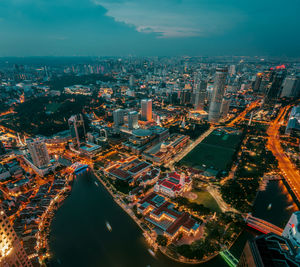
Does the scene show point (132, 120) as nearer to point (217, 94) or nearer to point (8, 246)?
point (217, 94)


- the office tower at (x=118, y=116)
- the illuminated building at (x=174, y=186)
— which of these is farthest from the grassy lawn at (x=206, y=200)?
the office tower at (x=118, y=116)

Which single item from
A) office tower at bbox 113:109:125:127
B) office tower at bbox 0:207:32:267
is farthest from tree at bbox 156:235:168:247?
office tower at bbox 113:109:125:127

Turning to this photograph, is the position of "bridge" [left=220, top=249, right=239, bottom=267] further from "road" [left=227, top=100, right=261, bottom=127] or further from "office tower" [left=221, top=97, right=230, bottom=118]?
"office tower" [left=221, top=97, right=230, bottom=118]

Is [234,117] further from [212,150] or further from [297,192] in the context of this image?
[297,192]

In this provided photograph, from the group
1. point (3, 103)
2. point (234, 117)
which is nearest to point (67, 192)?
point (234, 117)

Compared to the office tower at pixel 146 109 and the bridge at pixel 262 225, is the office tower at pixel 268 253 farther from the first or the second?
the office tower at pixel 146 109

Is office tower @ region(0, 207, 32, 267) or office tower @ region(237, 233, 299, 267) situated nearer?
office tower @ region(237, 233, 299, 267)

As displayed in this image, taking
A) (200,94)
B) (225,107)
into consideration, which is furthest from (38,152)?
(225,107)
